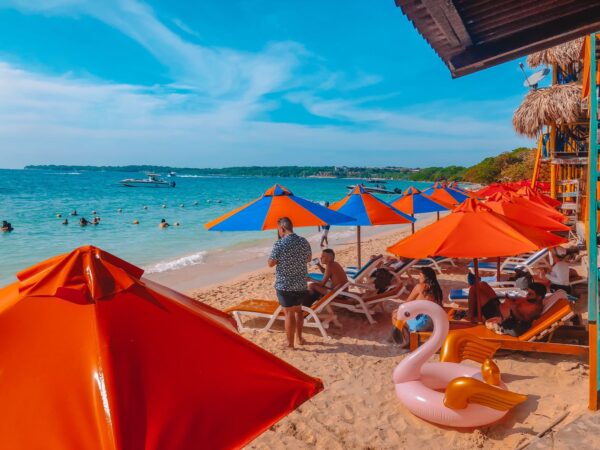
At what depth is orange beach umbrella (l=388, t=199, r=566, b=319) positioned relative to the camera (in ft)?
15.2

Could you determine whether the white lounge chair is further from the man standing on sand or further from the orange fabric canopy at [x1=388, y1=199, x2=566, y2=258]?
the man standing on sand

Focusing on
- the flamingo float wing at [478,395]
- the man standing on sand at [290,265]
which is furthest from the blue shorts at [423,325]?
the flamingo float wing at [478,395]

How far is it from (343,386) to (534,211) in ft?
15.3

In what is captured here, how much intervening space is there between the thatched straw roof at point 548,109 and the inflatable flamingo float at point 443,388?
11361 millimetres

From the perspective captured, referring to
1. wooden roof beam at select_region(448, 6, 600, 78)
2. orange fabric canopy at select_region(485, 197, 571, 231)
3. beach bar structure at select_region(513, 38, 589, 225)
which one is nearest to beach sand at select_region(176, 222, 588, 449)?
orange fabric canopy at select_region(485, 197, 571, 231)

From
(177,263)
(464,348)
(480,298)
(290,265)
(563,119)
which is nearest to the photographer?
(464,348)

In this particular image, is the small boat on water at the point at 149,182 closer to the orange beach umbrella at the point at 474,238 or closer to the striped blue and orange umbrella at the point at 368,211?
the striped blue and orange umbrella at the point at 368,211

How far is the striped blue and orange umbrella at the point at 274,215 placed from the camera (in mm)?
6578

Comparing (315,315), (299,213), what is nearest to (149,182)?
(299,213)

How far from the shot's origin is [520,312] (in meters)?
5.13

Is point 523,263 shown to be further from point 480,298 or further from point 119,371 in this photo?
point 119,371

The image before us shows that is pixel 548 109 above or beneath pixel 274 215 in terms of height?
above

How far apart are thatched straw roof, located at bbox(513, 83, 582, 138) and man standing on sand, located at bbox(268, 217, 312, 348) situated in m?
11.2

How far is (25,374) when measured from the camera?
1.63 meters
